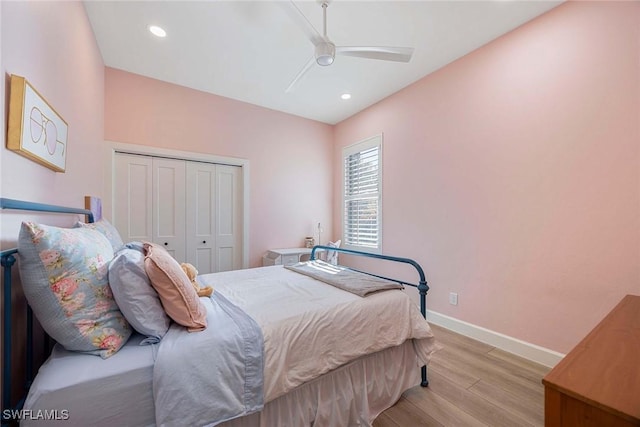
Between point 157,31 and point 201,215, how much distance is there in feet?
6.63

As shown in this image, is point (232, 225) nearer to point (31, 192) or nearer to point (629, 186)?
point (31, 192)

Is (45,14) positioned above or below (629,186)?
above

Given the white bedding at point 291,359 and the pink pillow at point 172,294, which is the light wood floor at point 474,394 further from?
the pink pillow at point 172,294

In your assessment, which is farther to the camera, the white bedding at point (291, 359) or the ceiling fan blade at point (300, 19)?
the ceiling fan blade at point (300, 19)

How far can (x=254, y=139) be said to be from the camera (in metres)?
3.80

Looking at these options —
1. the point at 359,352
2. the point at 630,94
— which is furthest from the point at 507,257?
the point at 359,352

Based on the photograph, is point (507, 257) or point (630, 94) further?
point (507, 257)

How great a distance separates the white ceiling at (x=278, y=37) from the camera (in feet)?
6.76

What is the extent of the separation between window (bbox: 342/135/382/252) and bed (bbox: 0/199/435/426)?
2013 mm

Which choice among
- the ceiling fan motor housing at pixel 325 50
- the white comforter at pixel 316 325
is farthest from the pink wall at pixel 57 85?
the ceiling fan motor housing at pixel 325 50

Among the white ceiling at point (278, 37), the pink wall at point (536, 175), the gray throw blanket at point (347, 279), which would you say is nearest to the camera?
the gray throw blanket at point (347, 279)

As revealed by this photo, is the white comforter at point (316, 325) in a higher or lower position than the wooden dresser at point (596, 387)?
lower

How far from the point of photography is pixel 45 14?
1.39m

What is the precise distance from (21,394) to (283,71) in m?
3.12
